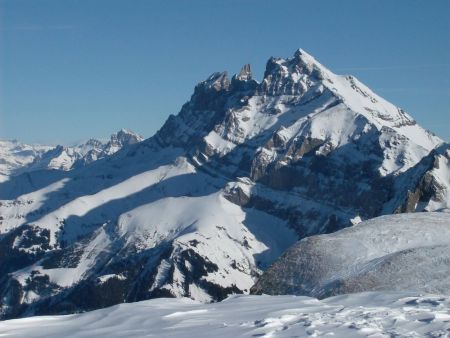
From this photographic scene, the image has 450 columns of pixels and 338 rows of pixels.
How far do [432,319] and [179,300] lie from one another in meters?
13.9

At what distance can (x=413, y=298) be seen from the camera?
30922 millimetres

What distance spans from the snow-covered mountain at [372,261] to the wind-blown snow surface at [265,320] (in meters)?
12.0

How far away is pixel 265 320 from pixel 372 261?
23339 mm

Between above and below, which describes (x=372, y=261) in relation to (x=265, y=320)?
above

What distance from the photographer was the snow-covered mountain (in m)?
44.9

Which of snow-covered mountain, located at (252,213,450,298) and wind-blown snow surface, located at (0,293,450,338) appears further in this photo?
snow-covered mountain, located at (252,213,450,298)

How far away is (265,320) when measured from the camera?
90.7 ft

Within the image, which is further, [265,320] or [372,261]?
[372,261]

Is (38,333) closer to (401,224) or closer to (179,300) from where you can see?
(179,300)

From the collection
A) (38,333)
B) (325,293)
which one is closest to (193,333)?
(38,333)

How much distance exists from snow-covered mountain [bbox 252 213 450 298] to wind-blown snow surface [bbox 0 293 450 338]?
12044 millimetres

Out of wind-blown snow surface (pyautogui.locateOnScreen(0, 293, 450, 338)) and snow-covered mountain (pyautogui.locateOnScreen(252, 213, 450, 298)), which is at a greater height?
snow-covered mountain (pyautogui.locateOnScreen(252, 213, 450, 298))

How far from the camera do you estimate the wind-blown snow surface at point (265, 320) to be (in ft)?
84.4

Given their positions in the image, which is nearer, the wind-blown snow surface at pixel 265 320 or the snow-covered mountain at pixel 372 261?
the wind-blown snow surface at pixel 265 320
